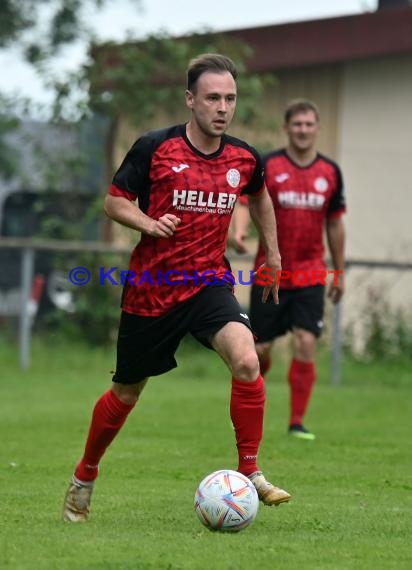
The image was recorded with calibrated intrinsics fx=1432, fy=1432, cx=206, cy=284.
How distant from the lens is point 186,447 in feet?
32.6

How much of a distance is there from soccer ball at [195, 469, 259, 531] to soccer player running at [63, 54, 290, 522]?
0.69 metres

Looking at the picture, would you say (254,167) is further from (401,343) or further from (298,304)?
(401,343)

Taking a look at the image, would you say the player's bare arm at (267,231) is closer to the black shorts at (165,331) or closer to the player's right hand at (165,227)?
the black shorts at (165,331)

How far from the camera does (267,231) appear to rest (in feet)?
23.4

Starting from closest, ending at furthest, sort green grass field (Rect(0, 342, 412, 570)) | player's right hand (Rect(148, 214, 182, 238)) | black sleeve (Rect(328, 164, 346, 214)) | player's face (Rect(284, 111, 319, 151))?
green grass field (Rect(0, 342, 412, 570)) → player's right hand (Rect(148, 214, 182, 238)) → player's face (Rect(284, 111, 319, 151)) → black sleeve (Rect(328, 164, 346, 214))

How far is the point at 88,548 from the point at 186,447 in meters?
4.11

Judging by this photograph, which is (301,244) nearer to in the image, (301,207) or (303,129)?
(301,207)

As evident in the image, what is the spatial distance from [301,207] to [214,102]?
3989 mm

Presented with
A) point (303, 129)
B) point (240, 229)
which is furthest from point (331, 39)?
point (240, 229)

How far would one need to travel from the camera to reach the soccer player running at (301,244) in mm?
10609

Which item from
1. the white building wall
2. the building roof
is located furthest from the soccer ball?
the building roof

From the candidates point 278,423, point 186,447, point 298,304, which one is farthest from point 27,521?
point 278,423

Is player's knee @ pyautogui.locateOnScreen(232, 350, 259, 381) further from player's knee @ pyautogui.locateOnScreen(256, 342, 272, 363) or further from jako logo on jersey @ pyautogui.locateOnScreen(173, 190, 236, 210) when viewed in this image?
player's knee @ pyautogui.locateOnScreen(256, 342, 272, 363)

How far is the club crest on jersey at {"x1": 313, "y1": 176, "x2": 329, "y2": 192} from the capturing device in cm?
1063
